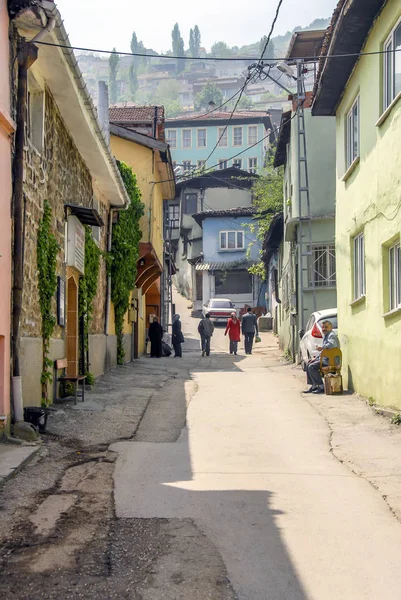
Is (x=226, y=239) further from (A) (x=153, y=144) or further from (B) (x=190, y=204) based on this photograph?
(A) (x=153, y=144)

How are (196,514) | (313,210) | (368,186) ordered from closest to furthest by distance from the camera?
(196,514)
(368,186)
(313,210)

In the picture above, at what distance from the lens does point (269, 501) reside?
6461mm

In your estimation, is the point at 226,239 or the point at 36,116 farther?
the point at 226,239

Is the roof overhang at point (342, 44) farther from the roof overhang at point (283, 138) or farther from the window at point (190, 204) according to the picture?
the window at point (190, 204)

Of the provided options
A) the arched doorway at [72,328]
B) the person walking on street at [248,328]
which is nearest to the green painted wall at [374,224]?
the arched doorway at [72,328]

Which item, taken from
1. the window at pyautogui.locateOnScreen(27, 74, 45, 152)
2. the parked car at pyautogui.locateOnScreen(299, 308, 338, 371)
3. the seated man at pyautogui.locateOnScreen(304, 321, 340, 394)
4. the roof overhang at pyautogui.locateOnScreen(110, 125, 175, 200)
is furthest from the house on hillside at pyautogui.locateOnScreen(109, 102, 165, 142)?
the window at pyautogui.locateOnScreen(27, 74, 45, 152)

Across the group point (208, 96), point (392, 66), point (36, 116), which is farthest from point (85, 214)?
point (208, 96)

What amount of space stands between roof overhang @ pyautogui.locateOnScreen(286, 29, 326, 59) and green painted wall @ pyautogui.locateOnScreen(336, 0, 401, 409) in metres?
9.88

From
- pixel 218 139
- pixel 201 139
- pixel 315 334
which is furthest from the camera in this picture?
pixel 201 139

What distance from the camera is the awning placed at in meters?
13.6

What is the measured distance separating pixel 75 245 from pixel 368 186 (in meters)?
5.12

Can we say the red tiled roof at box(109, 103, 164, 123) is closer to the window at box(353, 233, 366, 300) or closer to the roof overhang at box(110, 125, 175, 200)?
the roof overhang at box(110, 125, 175, 200)

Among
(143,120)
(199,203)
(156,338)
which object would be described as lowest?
(156,338)

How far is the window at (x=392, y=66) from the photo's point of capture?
11.3 meters
